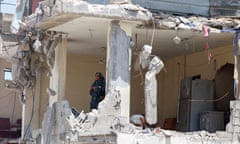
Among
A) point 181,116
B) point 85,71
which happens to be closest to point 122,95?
point 181,116

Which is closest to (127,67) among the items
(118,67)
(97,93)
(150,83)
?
(118,67)

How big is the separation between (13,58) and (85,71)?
3277mm

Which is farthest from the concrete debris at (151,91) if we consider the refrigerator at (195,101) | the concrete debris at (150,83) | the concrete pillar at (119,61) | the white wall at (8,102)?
the white wall at (8,102)

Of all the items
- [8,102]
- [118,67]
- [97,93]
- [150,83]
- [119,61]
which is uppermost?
[119,61]

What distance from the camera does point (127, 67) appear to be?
1605cm

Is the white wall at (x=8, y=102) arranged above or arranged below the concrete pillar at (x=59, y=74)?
below

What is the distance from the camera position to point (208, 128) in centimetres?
1875

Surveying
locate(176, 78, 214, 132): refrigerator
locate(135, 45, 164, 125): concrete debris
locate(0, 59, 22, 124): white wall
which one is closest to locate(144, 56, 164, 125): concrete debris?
locate(135, 45, 164, 125): concrete debris

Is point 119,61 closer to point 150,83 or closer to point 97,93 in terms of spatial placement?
point 150,83

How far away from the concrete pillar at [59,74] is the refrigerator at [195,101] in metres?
4.09

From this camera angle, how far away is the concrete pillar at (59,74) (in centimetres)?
1822

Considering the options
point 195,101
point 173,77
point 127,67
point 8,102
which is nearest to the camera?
point 127,67

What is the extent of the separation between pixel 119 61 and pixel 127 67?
283mm

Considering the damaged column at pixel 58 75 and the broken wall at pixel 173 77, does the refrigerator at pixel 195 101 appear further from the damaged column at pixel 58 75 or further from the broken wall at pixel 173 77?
the damaged column at pixel 58 75
